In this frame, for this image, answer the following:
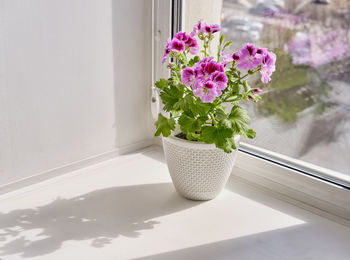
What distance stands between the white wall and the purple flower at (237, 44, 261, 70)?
22.6 inches

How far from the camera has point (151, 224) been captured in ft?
3.72

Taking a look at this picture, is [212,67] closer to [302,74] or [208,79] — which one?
[208,79]

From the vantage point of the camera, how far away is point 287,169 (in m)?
1.29

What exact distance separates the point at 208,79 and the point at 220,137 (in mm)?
168

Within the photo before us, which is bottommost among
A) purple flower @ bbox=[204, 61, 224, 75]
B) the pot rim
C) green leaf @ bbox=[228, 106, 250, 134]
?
the pot rim

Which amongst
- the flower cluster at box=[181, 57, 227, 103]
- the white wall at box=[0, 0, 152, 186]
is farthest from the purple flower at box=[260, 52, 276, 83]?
the white wall at box=[0, 0, 152, 186]

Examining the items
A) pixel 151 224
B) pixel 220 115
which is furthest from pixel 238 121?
pixel 151 224

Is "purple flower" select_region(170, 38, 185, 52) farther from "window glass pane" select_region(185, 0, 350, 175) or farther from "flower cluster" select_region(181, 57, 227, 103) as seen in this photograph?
"window glass pane" select_region(185, 0, 350, 175)

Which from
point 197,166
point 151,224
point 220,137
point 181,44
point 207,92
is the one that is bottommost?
point 151,224

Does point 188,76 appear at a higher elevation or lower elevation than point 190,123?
higher

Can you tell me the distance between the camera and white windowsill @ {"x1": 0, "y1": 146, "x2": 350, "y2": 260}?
1.02 m

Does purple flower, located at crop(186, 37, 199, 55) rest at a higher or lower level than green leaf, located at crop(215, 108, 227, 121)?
higher

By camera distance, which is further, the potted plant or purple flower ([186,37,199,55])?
purple flower ([186,37,199,55])

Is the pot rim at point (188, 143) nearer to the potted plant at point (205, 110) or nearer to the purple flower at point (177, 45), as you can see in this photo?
the potted plant at point (205, 110)
